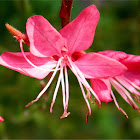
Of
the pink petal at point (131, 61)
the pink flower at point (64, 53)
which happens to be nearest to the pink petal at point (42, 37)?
the pink flower at point (64, 53)

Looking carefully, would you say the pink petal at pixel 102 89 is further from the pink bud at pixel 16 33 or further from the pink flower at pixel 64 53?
the pink bud at pixel 16 33

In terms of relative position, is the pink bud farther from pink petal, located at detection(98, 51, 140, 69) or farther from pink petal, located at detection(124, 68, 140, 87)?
pink petal, located at detection(124, 68, 140, 87)

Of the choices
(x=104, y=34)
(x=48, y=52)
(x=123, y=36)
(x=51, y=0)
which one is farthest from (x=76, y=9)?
(x=48, y=52)

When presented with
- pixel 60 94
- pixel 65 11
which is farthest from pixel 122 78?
pixel 60 94

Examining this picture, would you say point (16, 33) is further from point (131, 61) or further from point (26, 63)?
point (131, 61)

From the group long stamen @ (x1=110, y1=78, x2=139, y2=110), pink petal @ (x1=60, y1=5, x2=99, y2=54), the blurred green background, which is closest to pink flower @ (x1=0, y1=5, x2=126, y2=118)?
pink petal @ (x1=60, y1=5, x2=99, y2=54)

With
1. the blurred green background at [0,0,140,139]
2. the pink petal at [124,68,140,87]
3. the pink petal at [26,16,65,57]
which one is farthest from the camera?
the blurred green background at [0,0,140,139]

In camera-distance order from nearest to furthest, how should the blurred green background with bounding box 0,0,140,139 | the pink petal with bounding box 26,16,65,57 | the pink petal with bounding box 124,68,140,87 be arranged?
the pink petal with bounding box 26,16,65,57, the pink petal with bounding box 124,68,140,87, the blurred green background with bounding box 0,0,140,139
